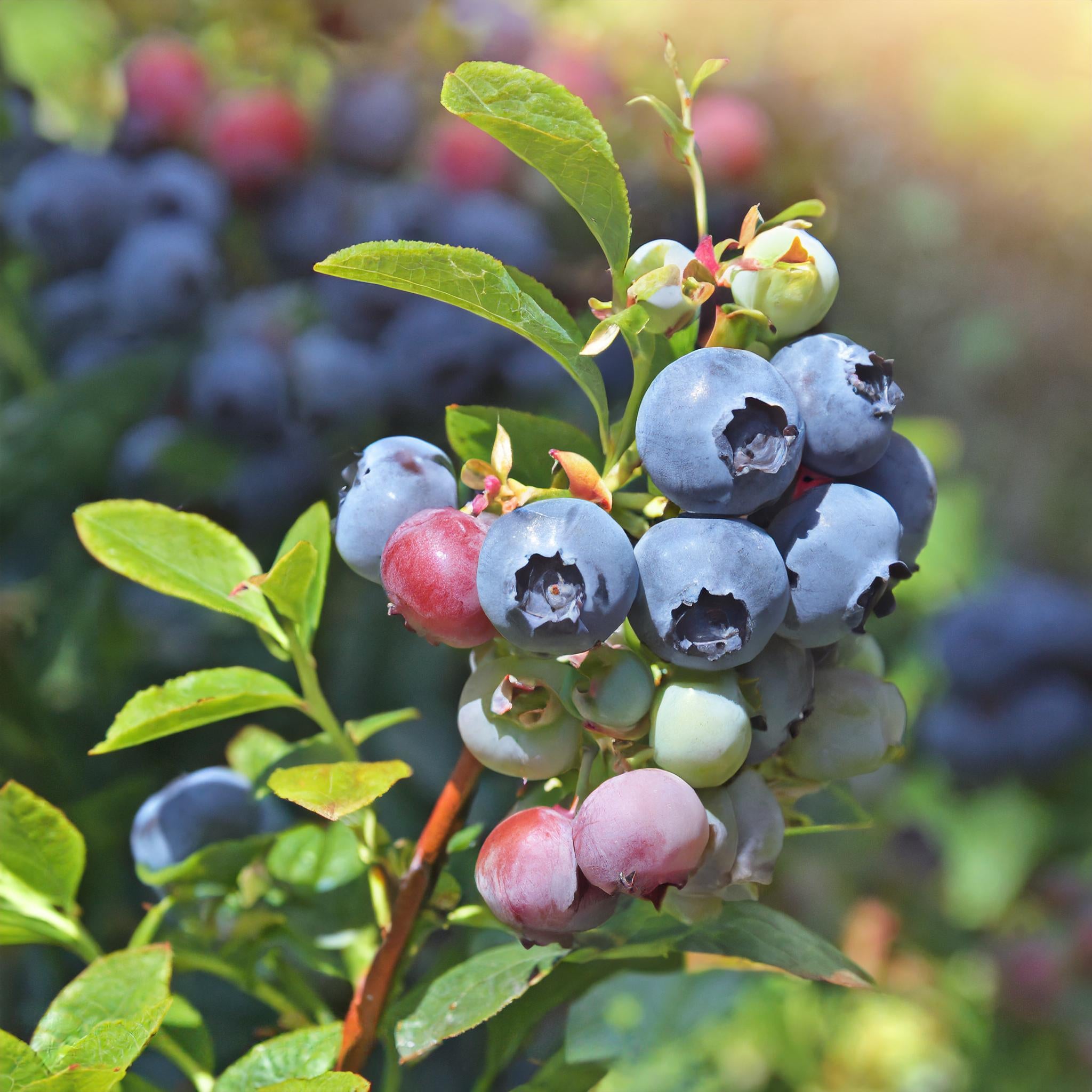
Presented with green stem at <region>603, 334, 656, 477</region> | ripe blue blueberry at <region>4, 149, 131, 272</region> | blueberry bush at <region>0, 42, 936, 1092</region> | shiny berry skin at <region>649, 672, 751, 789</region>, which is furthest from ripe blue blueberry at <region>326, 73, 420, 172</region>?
shiny berry skin at <region>649, 672, 751, 789</region>

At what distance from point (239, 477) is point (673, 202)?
520mm

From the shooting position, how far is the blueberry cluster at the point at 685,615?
39 cm

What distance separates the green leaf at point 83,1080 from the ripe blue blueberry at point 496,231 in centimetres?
81

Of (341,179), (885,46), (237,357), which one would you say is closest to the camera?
(237,357)

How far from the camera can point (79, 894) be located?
879 mm

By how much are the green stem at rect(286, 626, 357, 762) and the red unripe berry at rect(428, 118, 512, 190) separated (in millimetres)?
723

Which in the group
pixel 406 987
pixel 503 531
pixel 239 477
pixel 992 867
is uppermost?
pixel 503 531

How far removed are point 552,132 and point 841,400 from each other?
16 centimetres

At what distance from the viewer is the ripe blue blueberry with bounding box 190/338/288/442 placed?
1013mm

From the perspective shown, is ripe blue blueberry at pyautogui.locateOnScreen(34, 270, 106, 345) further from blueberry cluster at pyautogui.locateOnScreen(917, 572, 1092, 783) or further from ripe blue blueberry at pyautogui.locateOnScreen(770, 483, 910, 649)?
blueberry cluster at pyautogui.locateOnScreen(917, 572, 1092, 783)

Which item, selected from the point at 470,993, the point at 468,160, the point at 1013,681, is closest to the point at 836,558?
the point at 470,993

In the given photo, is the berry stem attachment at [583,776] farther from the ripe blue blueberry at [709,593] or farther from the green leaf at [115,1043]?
the green leaf at [115,1043]

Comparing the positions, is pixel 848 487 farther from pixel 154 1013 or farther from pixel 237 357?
pixel 237 357

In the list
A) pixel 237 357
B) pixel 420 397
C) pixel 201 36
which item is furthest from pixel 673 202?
pixel 201 36
